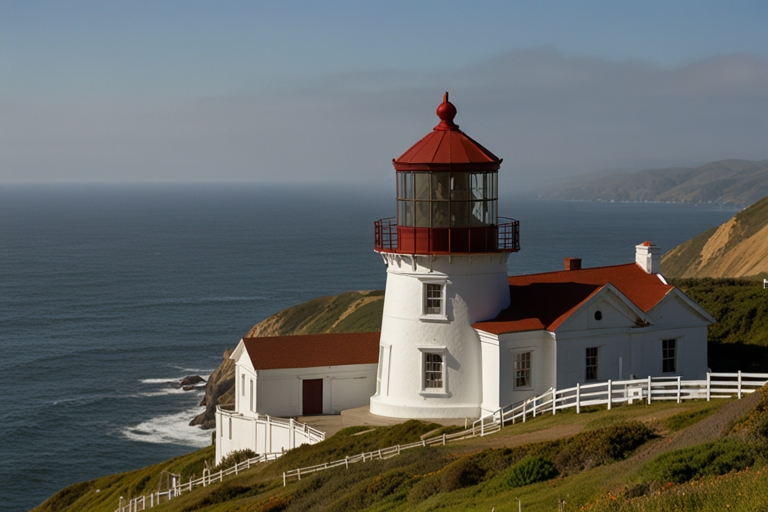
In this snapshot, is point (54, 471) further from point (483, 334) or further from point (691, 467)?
point (691, 467)

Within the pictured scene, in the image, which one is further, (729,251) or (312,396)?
(729,251)

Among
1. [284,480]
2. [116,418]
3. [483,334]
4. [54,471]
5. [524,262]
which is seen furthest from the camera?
[524,262]

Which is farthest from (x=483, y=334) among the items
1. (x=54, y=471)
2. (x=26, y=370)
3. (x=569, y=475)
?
(x=26, y=370)

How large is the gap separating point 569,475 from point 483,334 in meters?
11.6

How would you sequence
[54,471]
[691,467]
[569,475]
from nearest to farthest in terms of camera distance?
[691,467], [569,475], [54,471]

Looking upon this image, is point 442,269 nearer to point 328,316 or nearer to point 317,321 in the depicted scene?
point 317,321

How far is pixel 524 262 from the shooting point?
143 metres

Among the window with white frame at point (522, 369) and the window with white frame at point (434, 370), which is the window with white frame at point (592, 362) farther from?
the window with white frame at point (434, 370)

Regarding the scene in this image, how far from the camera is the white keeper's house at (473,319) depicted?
93.8ft

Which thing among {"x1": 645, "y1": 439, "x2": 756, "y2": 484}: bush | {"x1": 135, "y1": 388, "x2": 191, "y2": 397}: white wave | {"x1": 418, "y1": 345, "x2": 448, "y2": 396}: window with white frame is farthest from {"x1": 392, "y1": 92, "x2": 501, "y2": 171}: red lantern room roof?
{"x1": 135, "y1": 388, "x2": 191, "y2": 397}: white wave

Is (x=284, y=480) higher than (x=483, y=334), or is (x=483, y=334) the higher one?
(x=483, y=334)

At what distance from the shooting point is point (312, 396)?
106ft

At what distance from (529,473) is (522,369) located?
1169 cm

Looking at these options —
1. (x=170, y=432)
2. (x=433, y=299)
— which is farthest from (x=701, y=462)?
(x=170, y=432)
